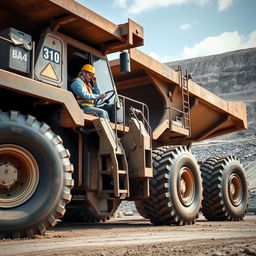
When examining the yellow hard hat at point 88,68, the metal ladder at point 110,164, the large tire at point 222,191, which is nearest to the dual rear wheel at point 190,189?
the large tire at point 222,191

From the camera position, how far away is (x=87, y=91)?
5.38 meters

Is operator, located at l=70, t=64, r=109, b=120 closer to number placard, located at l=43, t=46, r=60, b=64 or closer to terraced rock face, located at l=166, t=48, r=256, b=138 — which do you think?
number placard, located at l=43, t=46, r=60, b=64

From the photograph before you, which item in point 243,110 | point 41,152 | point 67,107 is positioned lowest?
point 41,152

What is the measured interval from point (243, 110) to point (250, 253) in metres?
7.65

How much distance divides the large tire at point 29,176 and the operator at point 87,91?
3.59ft

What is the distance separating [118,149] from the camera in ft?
17.2

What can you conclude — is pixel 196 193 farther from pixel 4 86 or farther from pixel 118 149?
pixel 4 86

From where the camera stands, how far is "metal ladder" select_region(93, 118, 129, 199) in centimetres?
507

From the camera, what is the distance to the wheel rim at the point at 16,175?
3.85 m

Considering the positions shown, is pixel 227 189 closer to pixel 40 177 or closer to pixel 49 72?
pixel 49 72

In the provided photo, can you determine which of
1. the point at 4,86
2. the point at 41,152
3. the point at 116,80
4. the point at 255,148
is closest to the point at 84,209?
the point at 116,80

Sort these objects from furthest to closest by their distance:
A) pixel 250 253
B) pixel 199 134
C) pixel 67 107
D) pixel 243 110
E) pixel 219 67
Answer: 1. pixel 219 67
2. pixel 243 110
3. pixel 199 134
4. pixel 67 107
5. pixel 250 253

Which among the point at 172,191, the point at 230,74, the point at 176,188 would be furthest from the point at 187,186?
the point at 230,74

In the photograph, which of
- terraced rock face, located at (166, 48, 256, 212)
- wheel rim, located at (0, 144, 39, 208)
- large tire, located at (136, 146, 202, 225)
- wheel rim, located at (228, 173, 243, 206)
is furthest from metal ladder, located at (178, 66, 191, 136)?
terraced rock face, located at (166, 48, 256, 212)
